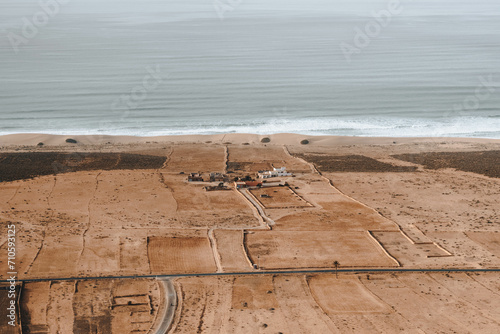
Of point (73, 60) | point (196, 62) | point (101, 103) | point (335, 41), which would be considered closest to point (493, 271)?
point (101, 103)

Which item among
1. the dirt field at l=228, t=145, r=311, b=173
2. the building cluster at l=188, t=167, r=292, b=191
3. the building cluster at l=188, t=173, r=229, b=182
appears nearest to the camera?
the building cluster at l=188, t=167, r=292, b=191

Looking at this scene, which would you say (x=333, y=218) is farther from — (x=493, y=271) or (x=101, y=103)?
(x=101, y=103)

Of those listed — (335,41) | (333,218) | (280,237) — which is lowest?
(280,237)

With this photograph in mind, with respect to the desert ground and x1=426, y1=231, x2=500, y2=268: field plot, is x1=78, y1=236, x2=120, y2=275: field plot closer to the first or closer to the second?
the desert ground

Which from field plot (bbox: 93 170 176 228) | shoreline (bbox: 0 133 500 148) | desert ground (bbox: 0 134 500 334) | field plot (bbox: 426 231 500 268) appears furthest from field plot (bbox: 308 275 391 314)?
shoreline (bbox: 0 133 500 148)

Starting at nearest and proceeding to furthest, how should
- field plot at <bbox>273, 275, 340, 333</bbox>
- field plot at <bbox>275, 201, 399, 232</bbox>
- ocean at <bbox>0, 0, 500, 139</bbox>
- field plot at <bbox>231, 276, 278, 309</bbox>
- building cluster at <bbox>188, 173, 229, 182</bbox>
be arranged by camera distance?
field plot at <bbox>273, 275, 340, 333</bbox> < field plot at <bbox>231, 276, 278, 309</bbox> < field plot at <bbox>275, 201, 399, 232</bbox> < building cluster at <bbox>188, 173, 229, 182</bbox> < ocean at <bbox>0, 0, 500, 139</bbox>
